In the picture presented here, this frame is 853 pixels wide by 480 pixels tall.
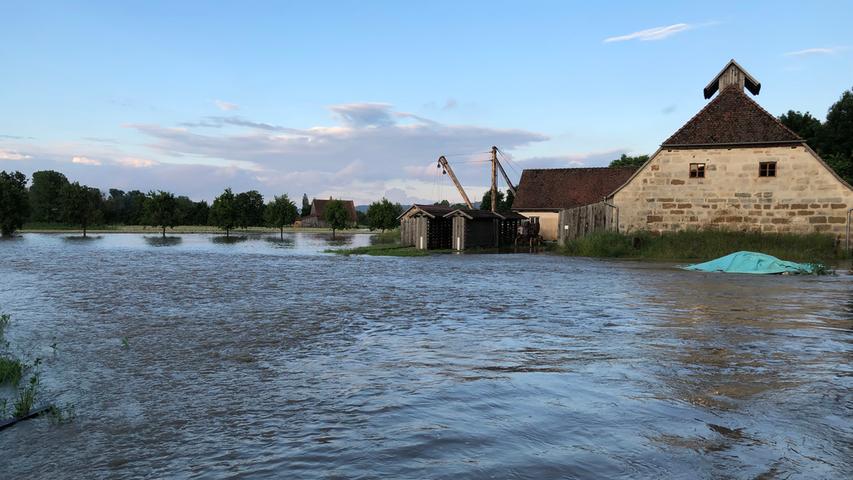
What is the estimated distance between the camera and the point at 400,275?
22.0 meters

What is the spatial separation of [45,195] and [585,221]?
363 ft

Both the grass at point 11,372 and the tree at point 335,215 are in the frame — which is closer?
the grass at point 11,372

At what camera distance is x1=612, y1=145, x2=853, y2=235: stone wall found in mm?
29688

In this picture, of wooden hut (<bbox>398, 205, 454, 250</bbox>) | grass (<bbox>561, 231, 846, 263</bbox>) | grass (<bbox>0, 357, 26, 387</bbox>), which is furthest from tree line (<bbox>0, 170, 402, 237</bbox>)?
grass (<bbox>0, 357, 26, 387</bbox>)

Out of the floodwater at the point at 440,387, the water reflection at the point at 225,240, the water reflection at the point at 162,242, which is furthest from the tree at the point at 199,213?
the floodwater at the point at 440,387

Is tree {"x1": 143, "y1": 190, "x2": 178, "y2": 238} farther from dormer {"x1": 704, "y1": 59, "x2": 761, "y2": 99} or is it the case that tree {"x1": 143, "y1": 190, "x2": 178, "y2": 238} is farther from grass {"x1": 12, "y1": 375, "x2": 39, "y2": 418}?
grass {"x1": 12, "y1": 375, "x2": 39, "y2": 418}

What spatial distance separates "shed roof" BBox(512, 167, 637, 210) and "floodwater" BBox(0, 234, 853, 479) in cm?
3892

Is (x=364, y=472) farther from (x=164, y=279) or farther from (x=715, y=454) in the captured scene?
(x=164, y=279)

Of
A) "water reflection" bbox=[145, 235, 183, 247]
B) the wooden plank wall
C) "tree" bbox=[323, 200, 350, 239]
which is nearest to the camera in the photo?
the wooden plank wall

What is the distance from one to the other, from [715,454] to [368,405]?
3.22 metres

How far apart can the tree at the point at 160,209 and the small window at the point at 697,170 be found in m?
68.5

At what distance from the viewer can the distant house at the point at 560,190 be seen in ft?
174

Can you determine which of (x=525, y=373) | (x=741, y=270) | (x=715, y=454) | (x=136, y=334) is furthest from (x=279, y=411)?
(x=741, y=270)

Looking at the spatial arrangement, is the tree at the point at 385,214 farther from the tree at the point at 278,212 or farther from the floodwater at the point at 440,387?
the floodwater at the point at 440,387
